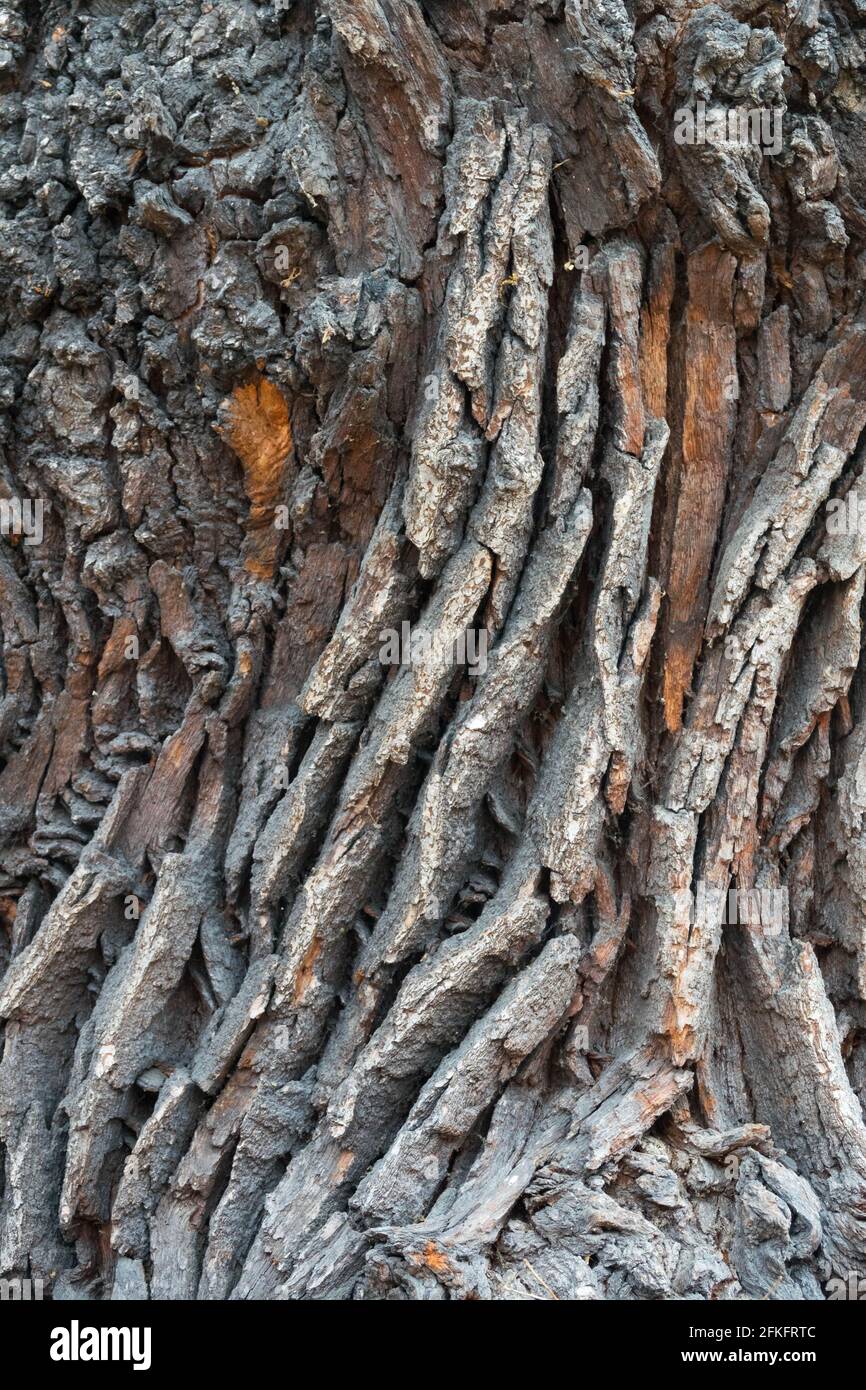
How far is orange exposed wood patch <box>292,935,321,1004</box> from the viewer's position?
711 cm

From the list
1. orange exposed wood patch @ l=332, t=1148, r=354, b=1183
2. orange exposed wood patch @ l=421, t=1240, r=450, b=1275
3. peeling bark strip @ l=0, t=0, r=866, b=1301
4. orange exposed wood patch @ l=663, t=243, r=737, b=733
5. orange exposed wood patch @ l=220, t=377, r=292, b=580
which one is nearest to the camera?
orange exposed wood patch @ l=421, t=1240, r=450, b=1275

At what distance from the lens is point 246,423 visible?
25.7 feet

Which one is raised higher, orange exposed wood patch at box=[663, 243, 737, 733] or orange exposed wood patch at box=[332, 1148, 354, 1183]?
orange exposed wood patch at box=[663, 243, 737, 733]

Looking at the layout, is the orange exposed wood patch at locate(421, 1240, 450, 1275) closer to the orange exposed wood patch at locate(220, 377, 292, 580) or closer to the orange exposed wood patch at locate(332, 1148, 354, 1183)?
the orange exposed wood patch at locate(332, 1148, 354, 1183)

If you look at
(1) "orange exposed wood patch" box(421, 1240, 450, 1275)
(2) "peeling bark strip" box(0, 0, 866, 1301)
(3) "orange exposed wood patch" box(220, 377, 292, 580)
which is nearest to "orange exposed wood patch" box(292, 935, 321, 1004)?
(2) "peeling bark strip" box(0, 0, 866, 1301)

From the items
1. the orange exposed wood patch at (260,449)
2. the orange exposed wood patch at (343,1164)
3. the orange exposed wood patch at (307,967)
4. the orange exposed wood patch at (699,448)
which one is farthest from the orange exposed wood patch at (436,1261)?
the orange exposed wood patch at (260,449)

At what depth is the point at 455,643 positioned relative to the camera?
7.18 meters

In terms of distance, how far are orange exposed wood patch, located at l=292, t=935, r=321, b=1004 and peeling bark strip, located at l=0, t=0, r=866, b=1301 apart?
0.12 ft

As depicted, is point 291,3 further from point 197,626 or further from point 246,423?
point 197,626

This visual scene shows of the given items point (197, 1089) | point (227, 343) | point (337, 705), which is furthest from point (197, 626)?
point (197, 1089)

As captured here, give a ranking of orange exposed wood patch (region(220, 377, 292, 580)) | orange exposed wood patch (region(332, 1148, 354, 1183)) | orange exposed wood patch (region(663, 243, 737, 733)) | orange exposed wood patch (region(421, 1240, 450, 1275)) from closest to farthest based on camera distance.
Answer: orange exposed wood patch (region(421, 1240, 450, 1275)) < orange exposed wood patch (region(332, 1148, 354, 1183)) < orange exposed wood patch (region(663, 243, 737, 733)) < orange exposed wood patch (region(220, 377, 292, 580))

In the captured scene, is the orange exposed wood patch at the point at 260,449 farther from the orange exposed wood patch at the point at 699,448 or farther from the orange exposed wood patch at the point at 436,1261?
the orange exposed wood patch at the point at 436,1261

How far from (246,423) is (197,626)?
1.60 m

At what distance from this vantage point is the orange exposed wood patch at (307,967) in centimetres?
711
